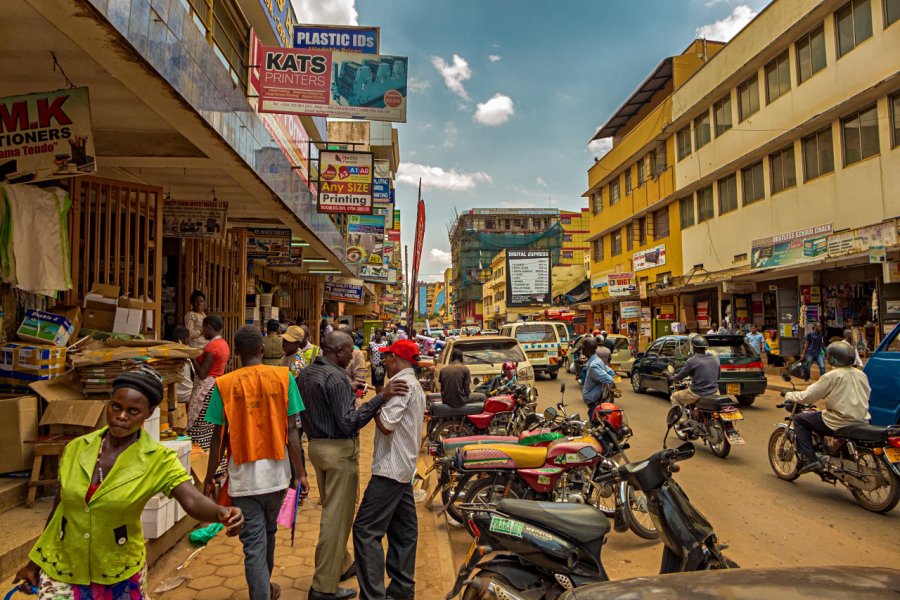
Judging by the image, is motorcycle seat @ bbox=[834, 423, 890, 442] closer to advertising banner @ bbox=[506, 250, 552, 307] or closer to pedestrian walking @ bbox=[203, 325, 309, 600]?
pedestrian walking @ bbox=[203, 325, 309, 600]

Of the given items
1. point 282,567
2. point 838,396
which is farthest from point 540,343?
point 282,567

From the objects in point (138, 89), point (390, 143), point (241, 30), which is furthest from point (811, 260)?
point (390, 143)

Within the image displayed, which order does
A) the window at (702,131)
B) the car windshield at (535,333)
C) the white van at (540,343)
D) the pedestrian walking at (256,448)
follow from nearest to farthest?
the pedestrian walking at (256,448)
the white van at (540,343)
the car windshield at (535,333)
the window at (702,131)

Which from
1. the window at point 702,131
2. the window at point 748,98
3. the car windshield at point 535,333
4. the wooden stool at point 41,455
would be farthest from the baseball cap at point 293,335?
the window at point 702,131

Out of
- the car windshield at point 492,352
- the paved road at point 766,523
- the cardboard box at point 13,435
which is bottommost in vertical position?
the paved road at point 766,523

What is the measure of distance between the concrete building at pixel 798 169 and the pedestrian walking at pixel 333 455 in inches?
588

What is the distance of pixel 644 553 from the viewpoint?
4.68 meters

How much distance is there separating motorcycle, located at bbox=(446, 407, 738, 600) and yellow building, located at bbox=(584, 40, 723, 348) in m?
24.0

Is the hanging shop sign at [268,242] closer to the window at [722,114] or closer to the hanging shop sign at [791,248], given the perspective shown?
the hanging shop sign at [791,248]

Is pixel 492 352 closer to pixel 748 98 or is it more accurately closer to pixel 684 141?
pixel 748 98

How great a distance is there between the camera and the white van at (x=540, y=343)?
18.5 meters

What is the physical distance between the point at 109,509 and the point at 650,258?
28738 mm

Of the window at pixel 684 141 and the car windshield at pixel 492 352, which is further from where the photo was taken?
the window at pixel 684 141

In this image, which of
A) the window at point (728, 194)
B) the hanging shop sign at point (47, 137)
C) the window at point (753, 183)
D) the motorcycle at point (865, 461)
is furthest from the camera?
the window at point (728, 194)
